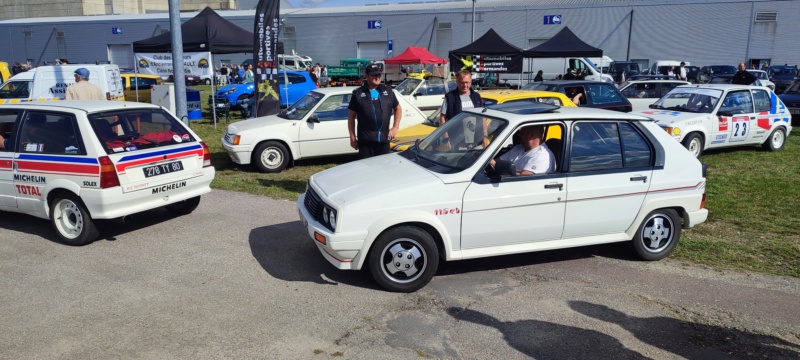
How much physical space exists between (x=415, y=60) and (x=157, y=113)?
25224mm

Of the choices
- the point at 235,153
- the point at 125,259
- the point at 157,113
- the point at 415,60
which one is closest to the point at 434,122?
the point at 235,153

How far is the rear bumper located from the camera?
5.96 meters

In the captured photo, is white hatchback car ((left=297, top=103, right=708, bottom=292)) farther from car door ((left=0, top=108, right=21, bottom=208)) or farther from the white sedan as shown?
the white sedan

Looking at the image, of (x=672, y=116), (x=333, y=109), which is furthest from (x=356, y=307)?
(x=672, y=116)

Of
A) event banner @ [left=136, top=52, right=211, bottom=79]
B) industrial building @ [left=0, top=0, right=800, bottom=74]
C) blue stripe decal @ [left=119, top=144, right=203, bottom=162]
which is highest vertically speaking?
industrial building @ [left=0, top=0, right=800, bottom=74]

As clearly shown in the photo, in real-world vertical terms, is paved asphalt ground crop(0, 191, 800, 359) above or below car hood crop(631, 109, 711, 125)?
below

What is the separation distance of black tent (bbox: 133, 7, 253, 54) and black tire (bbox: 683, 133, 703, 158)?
11556 mm

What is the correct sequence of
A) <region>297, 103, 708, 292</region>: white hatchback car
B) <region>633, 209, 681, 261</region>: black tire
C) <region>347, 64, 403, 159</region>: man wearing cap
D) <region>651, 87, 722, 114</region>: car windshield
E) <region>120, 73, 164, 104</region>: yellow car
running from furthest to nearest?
<region>120, 73, 164, 104</region>: yellow car
<region>651, 87, 722, 114</region>: car windshield
<region>347, 64, 403, 159</region>: man wearing cap
<region>633, 209, 681, 261</region>: black tire
<region>297, 103, 708, 292</region>: white hatchback car

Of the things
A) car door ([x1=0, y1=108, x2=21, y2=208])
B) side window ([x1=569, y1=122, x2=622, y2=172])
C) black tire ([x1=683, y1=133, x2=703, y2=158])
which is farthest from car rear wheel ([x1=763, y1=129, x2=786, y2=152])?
car door ([x1=0, y1=108, x2=21, y2=208])

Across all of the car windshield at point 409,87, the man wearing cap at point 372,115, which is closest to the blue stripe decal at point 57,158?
the man wearing cap at point 372,115

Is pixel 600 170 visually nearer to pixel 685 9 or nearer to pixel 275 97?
pixel 275 97

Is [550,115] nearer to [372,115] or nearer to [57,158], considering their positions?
[372,115]

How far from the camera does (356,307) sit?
4.70 metres

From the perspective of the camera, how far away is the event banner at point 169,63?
16016 millimetres
